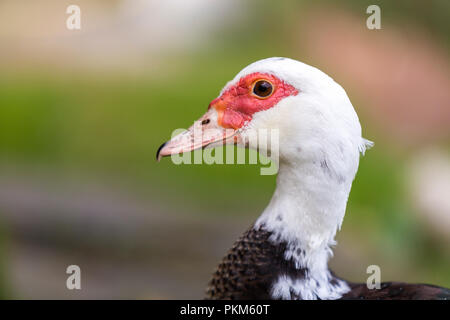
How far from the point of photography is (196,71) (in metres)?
4.48

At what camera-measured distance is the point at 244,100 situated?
1311 millimetres

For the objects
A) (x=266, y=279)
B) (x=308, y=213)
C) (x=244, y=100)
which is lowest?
(x=266, y=279)

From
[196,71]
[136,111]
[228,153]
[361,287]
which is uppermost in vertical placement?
[196,71]

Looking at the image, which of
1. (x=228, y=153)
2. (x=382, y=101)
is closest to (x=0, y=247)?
(x=228, y=153)

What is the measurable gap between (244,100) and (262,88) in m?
0.05

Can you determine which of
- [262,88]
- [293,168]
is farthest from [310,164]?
[262,88]

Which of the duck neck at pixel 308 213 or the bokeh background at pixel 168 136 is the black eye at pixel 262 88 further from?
the bokeh background at pixel 168 136

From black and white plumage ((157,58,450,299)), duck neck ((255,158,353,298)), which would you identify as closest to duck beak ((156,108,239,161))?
black and white plumage ((157,58,450,299))

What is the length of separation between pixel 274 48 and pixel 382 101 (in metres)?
0.93

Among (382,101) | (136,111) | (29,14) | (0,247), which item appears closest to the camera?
(0,247)

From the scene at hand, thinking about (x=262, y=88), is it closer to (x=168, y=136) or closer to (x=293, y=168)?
(x=293, y=168)

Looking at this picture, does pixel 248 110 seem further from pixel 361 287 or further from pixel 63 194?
pixel 63 194

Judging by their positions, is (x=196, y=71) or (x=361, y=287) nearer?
(x=361, y=287)

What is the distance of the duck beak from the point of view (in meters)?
1.31
